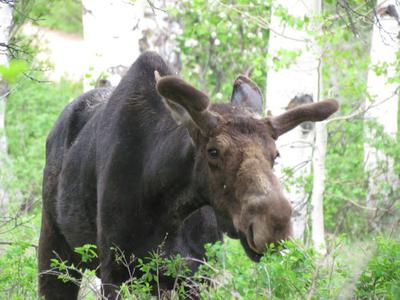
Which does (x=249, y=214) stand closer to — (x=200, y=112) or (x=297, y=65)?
(x=200, y=112)

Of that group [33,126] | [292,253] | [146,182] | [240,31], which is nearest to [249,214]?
[292,253]

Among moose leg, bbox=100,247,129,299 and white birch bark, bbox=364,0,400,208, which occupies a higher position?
white birch bark, bbox=364,0,400,208

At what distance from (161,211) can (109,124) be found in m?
0.81

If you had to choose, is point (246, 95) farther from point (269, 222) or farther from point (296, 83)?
point (296, 83)

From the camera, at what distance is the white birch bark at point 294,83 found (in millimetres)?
9398

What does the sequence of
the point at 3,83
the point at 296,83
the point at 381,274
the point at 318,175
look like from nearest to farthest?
the point at 381,274 → the point at 318,175 → the point at 3,83 → the point at 296,83

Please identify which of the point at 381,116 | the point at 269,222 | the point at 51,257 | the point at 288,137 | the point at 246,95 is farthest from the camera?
the point at 381,116

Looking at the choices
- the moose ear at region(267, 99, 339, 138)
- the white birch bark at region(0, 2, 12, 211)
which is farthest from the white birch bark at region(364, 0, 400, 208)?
the moose ear at region(267, 99, 339, 138)

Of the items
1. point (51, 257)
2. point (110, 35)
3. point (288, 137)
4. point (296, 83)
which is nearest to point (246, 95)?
point (51, 257)

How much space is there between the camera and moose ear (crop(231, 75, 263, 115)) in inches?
252

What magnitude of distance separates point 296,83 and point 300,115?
3.49 meters

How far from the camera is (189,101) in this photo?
5.74 m

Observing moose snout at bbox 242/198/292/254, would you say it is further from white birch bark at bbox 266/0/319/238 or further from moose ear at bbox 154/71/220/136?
white birch bark at bbox 266/0/319/238

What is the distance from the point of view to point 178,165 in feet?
20.2
